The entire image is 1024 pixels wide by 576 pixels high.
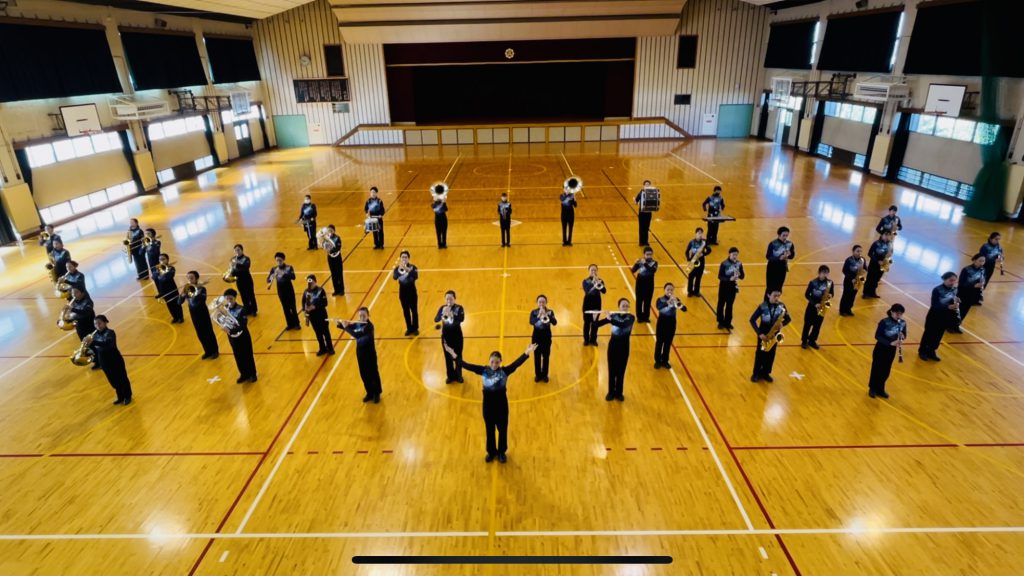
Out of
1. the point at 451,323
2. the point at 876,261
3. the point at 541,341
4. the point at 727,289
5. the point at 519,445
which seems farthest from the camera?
the point at 876,261

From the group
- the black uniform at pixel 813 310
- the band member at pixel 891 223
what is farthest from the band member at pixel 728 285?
the band member at pixel 891 223

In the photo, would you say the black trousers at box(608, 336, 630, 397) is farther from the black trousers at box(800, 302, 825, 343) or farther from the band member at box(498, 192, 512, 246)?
the band member at box(498, 192, 512, 246)

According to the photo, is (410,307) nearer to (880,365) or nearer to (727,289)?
(727,289)

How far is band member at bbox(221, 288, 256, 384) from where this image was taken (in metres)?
9.32

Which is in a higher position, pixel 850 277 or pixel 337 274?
pixel 850 277

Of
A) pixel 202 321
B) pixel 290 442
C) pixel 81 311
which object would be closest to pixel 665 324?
pixel 290 442

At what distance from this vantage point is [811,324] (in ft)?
34.0

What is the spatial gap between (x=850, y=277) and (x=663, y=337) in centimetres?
471

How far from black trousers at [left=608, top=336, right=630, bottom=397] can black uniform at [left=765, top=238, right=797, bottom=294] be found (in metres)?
4.83

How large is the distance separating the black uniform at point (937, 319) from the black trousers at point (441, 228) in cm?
1148

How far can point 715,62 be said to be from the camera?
35812 mm

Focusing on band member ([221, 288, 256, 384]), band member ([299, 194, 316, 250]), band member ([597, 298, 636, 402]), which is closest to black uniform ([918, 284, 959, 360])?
band member ([597, 298, 636, 402])

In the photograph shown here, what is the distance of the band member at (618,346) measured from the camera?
27.8ft

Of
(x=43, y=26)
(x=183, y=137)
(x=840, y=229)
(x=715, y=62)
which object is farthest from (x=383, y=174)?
(x=715, y=62)
